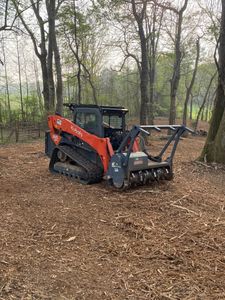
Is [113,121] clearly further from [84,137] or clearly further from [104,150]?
[104,150]

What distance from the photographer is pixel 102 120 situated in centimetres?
771

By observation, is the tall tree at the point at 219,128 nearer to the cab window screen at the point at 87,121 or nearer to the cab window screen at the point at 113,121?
the cab window screen at the point at 113,121

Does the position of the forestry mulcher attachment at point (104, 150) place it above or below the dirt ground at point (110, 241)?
above

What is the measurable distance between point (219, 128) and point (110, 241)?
6625mm

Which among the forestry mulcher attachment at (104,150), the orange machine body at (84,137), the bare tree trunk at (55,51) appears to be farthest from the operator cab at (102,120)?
the bare tree trunk at (55,51)

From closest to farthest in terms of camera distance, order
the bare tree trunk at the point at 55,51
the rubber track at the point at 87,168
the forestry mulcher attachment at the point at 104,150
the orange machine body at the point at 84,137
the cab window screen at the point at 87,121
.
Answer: the forestry mulcher attachment at the point at 104,150, the orange machine body at the point at 84,137, the rubber track at the point at 87,168, the cab window screen at the point at 87,121, the bare tree trunk at the point at 55,51

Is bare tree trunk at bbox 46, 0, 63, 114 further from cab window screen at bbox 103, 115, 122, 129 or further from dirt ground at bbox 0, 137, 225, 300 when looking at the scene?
dirt ground at bbox 0, 137, 225, 300

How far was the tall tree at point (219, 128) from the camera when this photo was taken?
9.88m

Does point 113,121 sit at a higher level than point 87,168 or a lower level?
higher

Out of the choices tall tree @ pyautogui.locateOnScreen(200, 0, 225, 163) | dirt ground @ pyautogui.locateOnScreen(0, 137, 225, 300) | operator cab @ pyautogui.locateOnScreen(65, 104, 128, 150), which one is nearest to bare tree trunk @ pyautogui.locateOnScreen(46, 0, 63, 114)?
tall tree @ pyautogui.locateOnScreen(200, 0, 225, 163)

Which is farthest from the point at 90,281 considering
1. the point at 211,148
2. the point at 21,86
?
the point at 21,86

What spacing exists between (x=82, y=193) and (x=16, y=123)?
11.8 m

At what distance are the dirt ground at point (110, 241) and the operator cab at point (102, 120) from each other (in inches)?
48.6

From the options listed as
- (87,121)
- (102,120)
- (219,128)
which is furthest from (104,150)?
(219,128)
